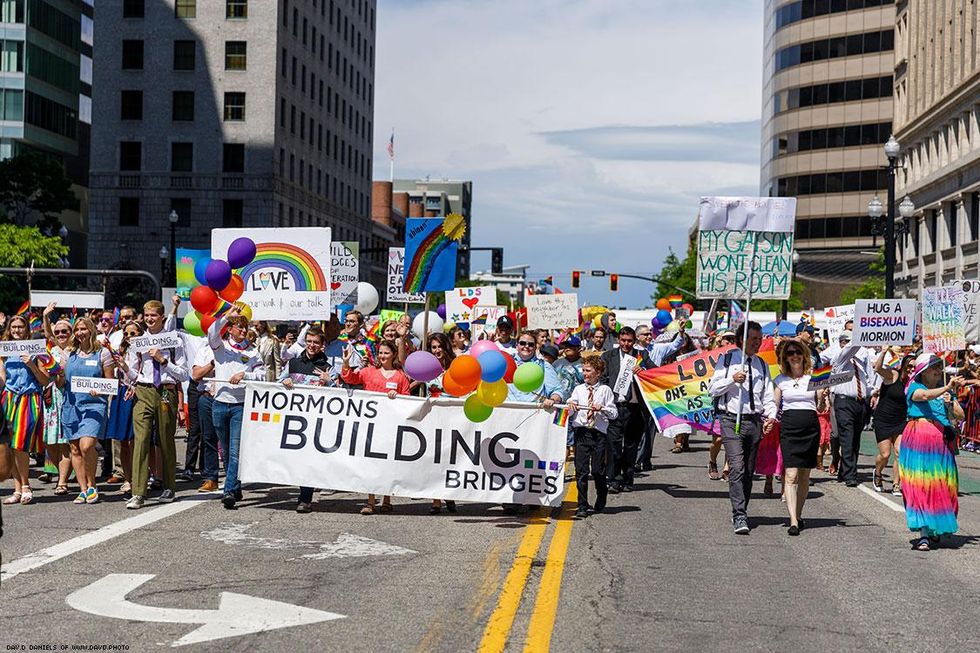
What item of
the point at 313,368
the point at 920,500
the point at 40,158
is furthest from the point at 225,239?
the point at 40,158

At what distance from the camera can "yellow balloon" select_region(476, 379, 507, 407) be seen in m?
12.4

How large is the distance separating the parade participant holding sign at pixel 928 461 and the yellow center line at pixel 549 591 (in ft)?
9.88

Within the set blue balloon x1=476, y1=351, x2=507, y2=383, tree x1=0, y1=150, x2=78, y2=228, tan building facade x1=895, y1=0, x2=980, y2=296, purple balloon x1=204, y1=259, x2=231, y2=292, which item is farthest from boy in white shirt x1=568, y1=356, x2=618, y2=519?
tree x1=0, y1=150, x2=78, y2=228

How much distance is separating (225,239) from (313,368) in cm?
244

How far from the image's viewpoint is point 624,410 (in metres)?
15.7

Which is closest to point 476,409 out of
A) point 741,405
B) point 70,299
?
point 741,405

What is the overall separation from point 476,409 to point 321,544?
2.34 meters

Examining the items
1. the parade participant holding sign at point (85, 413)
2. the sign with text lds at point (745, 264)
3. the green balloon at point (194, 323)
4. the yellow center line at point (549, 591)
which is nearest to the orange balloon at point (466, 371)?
the yellow center line at point (549, 591)

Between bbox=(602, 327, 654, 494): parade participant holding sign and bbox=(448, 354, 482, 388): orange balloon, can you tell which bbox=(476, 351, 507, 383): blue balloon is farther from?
bbox=(602, 327, 654, 494): parade participant holding sign

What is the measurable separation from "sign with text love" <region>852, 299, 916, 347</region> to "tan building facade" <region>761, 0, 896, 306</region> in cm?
7122

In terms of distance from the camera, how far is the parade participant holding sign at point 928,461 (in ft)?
37.2

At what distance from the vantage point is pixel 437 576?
374 inches

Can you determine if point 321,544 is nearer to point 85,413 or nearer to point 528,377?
point 528,377

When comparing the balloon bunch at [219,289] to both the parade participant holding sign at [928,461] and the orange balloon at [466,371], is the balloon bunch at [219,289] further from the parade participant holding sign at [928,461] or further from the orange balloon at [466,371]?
the parade participant holding sign at [928,461]
